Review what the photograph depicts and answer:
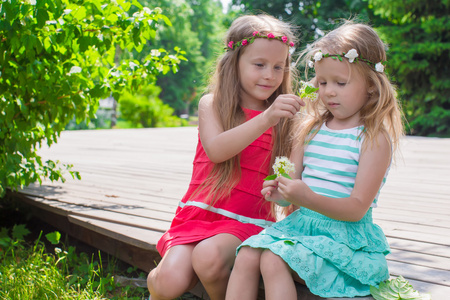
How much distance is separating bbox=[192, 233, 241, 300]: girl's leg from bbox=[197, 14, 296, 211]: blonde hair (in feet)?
1.00

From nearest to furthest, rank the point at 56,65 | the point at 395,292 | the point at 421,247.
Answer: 1. the point at 395,292
2. the point at 421,247
3. the point at 56,65

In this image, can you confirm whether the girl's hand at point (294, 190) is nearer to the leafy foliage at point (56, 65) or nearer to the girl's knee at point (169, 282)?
the girl's knee at point (169, 282)

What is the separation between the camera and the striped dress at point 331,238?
1.88 metres

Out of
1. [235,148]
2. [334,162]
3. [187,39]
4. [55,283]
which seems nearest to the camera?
[334,162]

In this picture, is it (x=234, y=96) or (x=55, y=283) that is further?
(x=55, y=283)

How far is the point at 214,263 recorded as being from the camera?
212 cm

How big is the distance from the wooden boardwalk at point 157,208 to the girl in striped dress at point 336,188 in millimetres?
216

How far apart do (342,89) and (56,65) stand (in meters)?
1.86

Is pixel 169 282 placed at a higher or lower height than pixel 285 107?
lower

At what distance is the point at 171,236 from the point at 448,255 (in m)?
1.29

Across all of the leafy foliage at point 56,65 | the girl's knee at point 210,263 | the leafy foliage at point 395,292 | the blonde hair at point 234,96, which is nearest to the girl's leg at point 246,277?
the girl's knee at point 210,263

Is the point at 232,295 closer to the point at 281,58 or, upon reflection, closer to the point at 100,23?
the point at 281,58

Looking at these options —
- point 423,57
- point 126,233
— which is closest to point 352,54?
point 126,233

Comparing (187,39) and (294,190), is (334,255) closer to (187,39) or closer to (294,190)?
(294,190)
